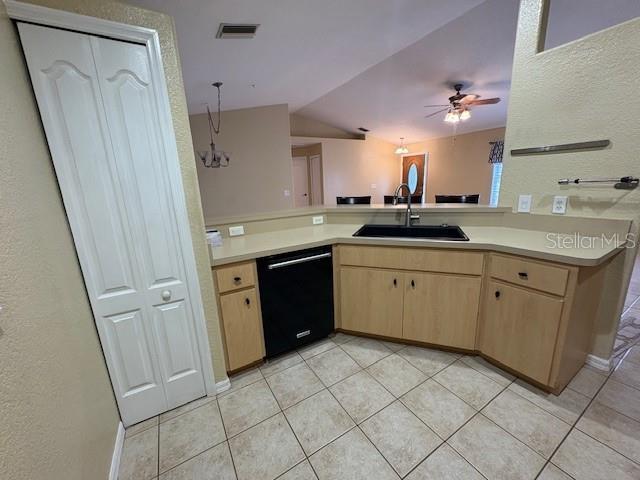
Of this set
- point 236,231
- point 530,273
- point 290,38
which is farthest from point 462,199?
point 236,231

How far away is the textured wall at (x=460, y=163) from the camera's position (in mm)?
6289

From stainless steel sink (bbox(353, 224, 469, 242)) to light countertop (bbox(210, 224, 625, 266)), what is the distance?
0.32 feet

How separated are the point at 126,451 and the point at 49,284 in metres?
0.98

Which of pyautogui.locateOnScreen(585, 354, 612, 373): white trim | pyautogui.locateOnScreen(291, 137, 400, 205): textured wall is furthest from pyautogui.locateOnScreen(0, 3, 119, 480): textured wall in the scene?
pyautogui.locateOnScreen(291, 137, 400, 205): textured wall

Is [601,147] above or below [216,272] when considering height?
above

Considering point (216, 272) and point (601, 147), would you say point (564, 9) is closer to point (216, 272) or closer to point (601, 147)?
point (601, 147)

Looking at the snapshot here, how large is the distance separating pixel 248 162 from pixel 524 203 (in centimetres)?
Result: 435

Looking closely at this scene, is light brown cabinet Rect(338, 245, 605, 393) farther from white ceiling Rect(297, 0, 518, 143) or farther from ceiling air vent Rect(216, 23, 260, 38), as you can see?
white ceiling Rect(297, 0, 518, 143)

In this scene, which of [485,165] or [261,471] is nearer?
[261,471]

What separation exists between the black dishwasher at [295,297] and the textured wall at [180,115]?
0.32 m

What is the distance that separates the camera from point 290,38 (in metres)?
2.51

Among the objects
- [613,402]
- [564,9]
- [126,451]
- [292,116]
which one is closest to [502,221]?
[613,402]

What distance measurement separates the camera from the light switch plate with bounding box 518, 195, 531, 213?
184 cm

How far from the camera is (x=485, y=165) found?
628 cm
